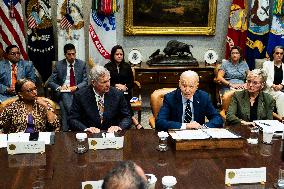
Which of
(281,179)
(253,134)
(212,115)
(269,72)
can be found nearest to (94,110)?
(212,115)

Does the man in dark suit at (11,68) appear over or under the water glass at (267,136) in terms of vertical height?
over

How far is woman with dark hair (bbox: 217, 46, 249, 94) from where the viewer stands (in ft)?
20.3

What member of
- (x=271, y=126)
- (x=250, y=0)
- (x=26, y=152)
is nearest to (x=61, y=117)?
(x=26, y=152)

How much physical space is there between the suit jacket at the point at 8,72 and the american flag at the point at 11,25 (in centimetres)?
57

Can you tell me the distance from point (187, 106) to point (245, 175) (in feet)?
4.85

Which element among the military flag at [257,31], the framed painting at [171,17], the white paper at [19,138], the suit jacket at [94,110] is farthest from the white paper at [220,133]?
the military flag at [257,31]

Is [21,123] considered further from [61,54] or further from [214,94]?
[214,94]

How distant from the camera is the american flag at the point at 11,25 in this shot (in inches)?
234

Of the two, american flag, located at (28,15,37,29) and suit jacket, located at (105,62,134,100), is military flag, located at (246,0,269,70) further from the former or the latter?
american flag, located at (28,15,37,29)

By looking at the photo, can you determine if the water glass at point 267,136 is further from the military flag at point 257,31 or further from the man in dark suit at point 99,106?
the military flag at point 257,31

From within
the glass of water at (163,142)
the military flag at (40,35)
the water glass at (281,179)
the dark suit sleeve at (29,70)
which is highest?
the military flag at (40,35)

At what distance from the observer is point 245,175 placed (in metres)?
2.33

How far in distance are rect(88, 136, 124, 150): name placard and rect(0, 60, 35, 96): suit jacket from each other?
10.2 feet

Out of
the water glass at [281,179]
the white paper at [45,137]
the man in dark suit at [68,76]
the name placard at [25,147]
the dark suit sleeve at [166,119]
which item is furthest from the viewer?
the man in dark suit at [68,76]
